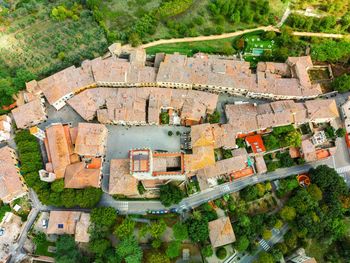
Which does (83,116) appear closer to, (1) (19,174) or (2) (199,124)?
(1) (19,174)

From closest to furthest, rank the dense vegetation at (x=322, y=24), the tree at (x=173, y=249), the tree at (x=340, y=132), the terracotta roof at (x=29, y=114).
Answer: the tree at (x=173, y=249) → the terracotta roof at (x=29, y=114) → the tree at (x=340, y=132) → the dense vegetation at (x=322, y=24)

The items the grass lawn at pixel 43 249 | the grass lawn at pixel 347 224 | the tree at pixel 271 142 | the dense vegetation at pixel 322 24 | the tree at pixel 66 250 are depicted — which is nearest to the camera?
the tree at pixel 66 250

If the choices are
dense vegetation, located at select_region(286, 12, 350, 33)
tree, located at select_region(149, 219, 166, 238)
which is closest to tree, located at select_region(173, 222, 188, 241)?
tree, located at select_region(149, 219, 166, 238)

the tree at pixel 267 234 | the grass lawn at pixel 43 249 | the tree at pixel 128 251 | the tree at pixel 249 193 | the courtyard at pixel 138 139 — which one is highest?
the courtyard at pixel 138 139

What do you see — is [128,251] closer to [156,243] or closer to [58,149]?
[156,243]

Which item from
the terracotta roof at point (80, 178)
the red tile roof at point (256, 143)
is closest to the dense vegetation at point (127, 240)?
the terracotta roof at point (80, 178)

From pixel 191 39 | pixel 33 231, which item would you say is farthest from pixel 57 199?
pixel 191 39

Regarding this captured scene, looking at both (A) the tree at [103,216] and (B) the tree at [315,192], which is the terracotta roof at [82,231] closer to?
(A) the tree at [103,216]

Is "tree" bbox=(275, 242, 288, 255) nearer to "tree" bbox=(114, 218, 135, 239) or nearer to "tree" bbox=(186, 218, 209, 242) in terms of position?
"tree" bbox=(186, 218, 209, 242)

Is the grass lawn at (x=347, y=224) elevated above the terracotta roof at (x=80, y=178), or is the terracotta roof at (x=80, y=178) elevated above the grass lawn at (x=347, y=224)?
the terracotta roof at (x=80, y=178)
